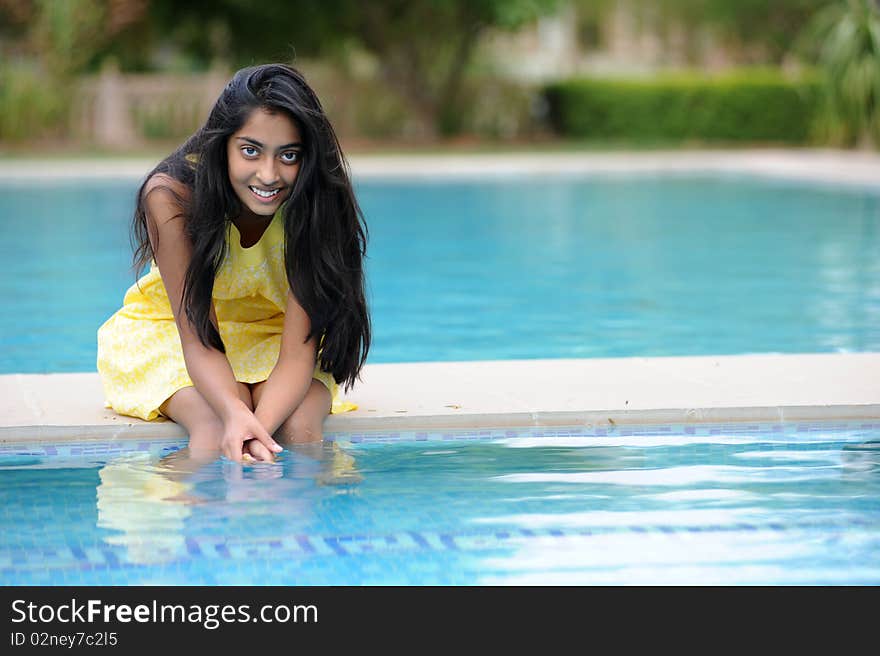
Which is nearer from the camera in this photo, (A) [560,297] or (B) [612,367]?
(B) [612,367]

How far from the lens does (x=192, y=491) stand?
4637 millimetres

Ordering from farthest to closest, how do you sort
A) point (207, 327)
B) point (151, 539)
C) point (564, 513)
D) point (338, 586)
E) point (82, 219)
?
point (82, 219) < point (207, 327) < point (564, 513) < point (151, 539) < point (338, 586)

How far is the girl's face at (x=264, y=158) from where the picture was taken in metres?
4.71

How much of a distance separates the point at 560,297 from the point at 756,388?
4.15 m

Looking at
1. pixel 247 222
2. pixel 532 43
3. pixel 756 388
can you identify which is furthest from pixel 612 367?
pixel 532 43

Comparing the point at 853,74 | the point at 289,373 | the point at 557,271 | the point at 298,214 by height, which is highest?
the point at 853,74

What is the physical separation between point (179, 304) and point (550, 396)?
1.48 metres

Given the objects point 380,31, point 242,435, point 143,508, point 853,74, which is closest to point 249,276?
point 242,435

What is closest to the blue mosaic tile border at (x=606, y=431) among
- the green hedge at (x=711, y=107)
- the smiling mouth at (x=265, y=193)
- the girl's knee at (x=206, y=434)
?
the girl's knee at (x=206, y=434)

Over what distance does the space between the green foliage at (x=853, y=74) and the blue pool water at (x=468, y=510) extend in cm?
1736

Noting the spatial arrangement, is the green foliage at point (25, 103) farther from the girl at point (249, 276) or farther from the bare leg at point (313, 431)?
the bare leg at point (313, 431)

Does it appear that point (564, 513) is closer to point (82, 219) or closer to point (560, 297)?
point (560, 297)

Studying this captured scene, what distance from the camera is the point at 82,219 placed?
15.2 meters

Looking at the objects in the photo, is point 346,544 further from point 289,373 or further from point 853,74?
point 853,74
